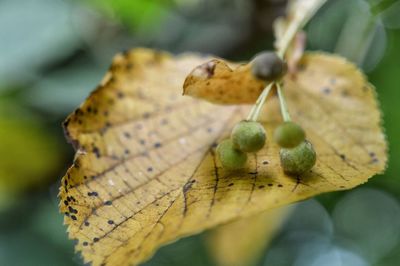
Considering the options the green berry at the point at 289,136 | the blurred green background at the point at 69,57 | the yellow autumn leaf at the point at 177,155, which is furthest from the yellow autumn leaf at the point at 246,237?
the green berry at the point at 289,136

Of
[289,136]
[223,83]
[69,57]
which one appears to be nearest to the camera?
[289,136]

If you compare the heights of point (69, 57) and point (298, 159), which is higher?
point (69, 57)

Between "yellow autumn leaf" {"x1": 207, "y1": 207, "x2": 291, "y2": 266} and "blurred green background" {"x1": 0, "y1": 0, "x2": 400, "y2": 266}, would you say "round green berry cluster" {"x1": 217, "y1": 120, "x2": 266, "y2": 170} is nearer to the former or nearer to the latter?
"blurred green background" {"x1": 0, "y1": 0, "x2": 400, "y2": 266}

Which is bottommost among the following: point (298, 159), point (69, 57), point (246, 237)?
point (246, 237)

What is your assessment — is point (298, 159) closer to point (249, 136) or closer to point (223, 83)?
point (249, 136)

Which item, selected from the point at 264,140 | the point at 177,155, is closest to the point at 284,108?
the point at 264,140
